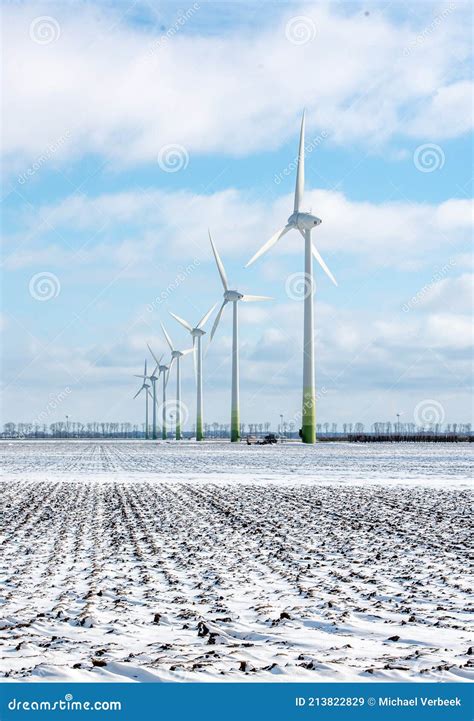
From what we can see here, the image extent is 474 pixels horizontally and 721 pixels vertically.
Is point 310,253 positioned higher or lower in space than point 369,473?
higher

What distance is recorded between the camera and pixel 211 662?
354 inches

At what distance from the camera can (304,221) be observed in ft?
299

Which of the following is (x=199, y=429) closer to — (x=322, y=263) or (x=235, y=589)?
(x=322, y=263)

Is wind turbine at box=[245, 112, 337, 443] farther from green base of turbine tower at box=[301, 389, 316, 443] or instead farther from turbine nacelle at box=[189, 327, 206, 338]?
turbine nacelle at box=[189, 327, 206, 338]

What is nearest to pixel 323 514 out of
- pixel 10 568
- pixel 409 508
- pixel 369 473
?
pixel 409 508

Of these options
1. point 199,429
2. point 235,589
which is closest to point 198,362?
point 199,429

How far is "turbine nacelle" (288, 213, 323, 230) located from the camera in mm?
90812

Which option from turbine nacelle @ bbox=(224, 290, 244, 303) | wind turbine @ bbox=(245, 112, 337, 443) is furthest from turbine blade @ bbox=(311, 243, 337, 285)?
turbine nacelle @ bbox=(224, 290, 244, 303)

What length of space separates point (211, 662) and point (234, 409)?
351 feet

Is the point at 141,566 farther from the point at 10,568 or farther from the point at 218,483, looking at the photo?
the point at 218,483
